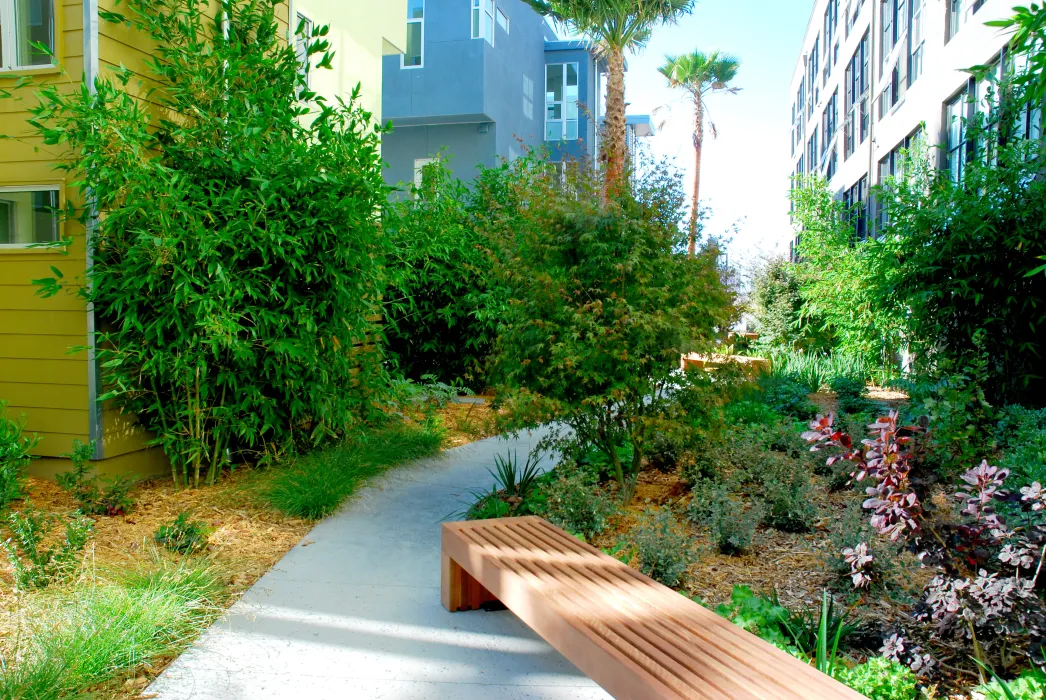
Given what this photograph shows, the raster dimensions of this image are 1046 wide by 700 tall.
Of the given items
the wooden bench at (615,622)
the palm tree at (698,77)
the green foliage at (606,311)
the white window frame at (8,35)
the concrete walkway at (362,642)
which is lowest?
the concrete walkway at (362,642)

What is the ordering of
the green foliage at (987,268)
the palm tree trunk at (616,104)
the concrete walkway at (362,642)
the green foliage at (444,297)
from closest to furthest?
1. the concrete walkway at (362,642)
2. the green foliage at (987,268)
3. the green foliage at (444,297)
4. the palm tree trunk at (616,104)

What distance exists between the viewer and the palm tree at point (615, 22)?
15445mm

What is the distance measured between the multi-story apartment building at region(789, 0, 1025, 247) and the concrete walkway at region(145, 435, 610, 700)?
15.1 feet

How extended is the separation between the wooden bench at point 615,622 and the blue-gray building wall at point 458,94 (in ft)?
46.2

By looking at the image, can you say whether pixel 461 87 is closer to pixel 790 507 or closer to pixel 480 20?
pixel 480 20

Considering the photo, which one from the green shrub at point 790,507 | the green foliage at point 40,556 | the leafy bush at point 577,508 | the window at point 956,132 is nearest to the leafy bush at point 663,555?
the leafy bush at point 577,508

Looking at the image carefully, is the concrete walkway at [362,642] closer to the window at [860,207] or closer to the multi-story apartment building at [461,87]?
the multi-story apartment building at [461,87]

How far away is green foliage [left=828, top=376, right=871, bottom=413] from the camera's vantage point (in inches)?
400

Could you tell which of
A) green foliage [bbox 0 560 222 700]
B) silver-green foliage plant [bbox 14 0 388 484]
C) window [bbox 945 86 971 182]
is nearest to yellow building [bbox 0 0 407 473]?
silver-green foliage plant [bbox 14 0 388 484]

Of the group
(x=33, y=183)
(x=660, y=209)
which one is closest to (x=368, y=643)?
(x=660, y=209)

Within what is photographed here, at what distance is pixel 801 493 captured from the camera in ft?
18.7

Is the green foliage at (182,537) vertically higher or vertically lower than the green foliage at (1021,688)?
lower

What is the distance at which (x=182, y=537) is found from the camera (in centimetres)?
482

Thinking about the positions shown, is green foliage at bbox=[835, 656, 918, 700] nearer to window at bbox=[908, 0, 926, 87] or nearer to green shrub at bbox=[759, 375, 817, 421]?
green shrub at bbox=[759, 375, 817, 421]
